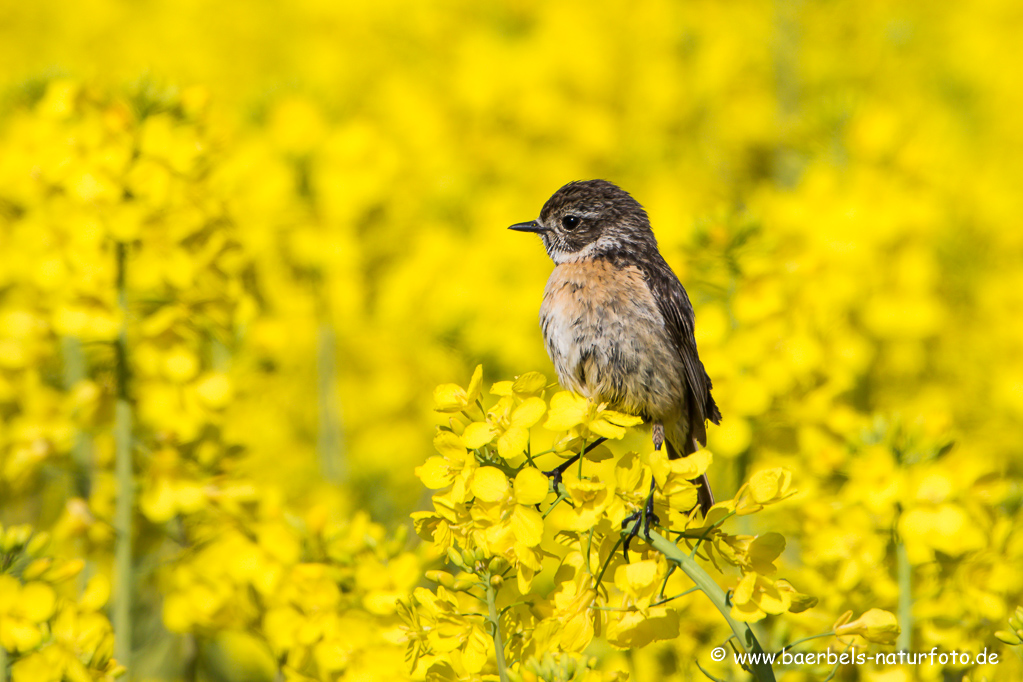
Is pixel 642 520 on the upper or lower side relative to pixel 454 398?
lower

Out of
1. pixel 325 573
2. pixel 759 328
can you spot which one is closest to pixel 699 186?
pixel 759 328

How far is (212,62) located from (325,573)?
943cm

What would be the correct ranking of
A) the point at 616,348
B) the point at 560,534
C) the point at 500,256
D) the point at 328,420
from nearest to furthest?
the point at 560,534 → the point at 616,348 → the point at 328,420 → the point at 500,256

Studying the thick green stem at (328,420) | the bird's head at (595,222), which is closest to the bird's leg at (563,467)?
the bird's head at (595,222)

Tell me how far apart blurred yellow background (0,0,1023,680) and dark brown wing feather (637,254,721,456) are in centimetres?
20

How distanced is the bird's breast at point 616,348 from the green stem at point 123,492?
150 cm

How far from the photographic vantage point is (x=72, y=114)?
10.7 feet

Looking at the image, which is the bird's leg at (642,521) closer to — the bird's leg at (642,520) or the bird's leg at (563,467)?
the bird's leg at (642,520)

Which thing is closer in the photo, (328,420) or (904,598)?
(904,598)

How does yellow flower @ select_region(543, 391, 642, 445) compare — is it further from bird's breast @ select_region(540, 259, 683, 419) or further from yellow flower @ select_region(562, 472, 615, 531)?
bird's breast @ select_region(540, 259, 683, 419)

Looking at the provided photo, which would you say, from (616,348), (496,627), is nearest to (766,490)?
(496,627)

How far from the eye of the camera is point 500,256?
22.1ft

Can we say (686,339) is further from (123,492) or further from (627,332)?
(123,492)

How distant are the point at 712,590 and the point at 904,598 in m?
1.19
